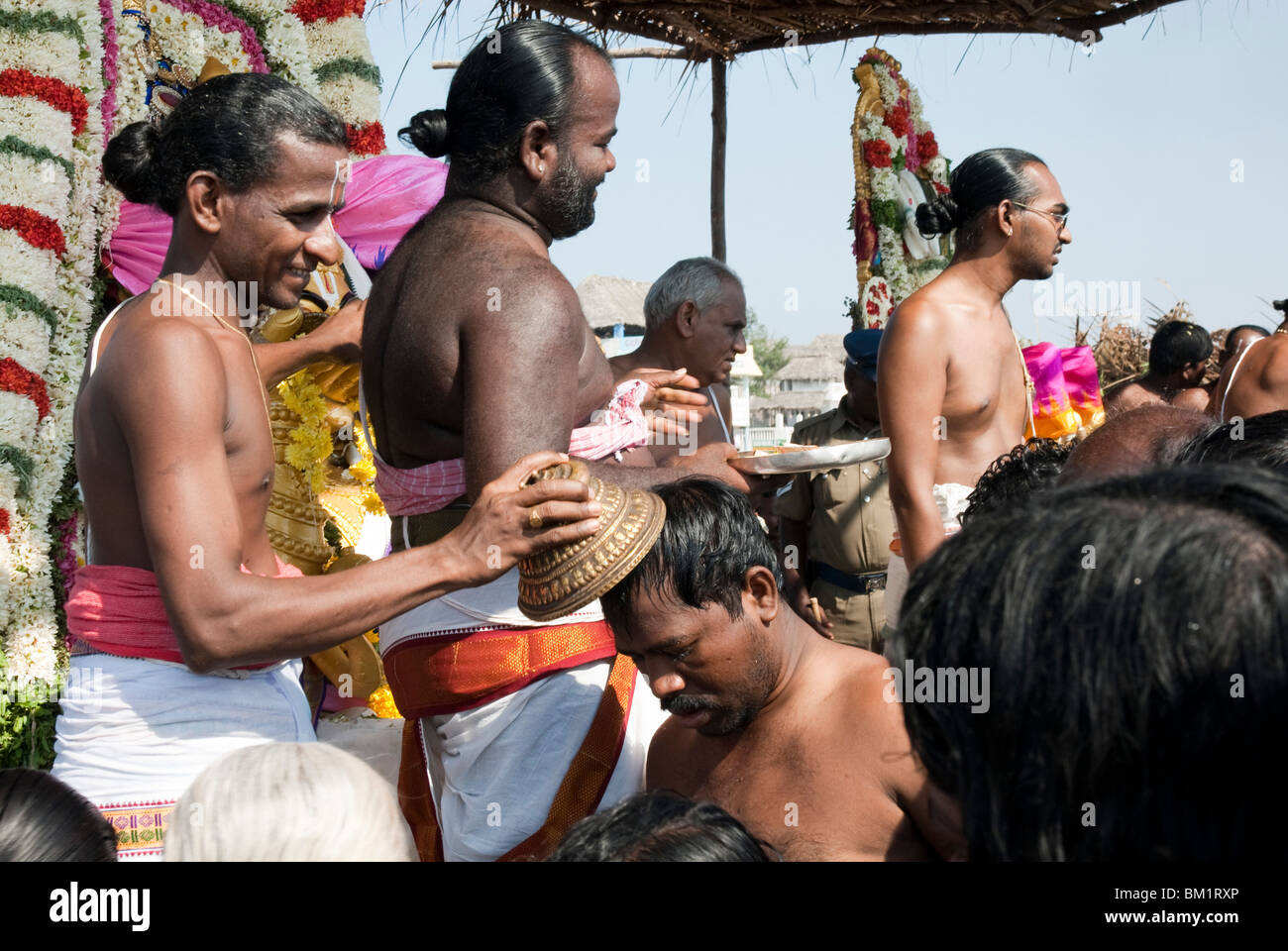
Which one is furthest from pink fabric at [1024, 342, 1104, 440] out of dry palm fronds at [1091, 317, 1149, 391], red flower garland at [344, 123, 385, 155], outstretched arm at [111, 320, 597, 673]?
dry palm fronds at [1091, 317, 1149, 391]

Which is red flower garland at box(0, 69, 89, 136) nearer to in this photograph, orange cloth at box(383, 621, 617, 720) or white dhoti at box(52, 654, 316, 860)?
white dhoti at box(52, 654, 316, 860)

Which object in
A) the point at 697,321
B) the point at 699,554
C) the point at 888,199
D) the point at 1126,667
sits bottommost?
the point at 699,554

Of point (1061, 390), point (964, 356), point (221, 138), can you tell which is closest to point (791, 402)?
point (1061, 390)

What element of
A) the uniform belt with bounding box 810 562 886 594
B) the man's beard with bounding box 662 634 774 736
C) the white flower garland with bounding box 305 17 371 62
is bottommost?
the uniform belt with bounding box 810 562 886 594

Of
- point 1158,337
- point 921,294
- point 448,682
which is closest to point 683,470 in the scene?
point 448,682

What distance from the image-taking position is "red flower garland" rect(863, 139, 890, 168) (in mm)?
7527

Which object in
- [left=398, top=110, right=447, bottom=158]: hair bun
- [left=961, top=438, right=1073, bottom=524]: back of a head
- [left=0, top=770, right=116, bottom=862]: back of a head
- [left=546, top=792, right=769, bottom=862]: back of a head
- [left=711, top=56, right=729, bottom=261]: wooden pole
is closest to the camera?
[left=546, top=792, right=769, bottom=862]: back of a head

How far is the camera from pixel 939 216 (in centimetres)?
404

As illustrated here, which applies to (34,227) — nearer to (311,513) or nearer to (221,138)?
(311,513)

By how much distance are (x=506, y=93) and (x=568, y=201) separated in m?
0.25

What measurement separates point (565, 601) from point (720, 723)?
51 centimetres

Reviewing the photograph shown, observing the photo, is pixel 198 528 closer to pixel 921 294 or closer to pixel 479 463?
pixel 479 463

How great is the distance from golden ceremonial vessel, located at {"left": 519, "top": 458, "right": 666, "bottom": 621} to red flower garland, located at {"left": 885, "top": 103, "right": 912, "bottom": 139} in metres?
6.18

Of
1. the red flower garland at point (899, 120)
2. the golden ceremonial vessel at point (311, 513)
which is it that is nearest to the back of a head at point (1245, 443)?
the golden ceremonial vessel at point (311, 513)
